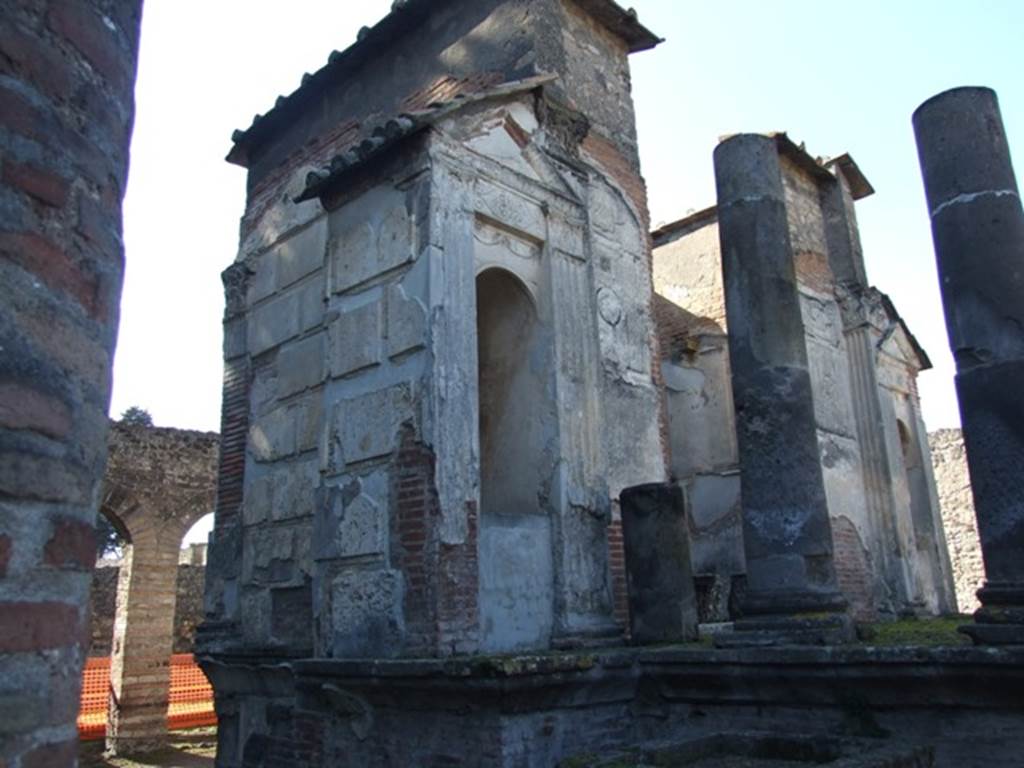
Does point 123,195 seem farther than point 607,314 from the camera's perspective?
No

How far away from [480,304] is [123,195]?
516cm

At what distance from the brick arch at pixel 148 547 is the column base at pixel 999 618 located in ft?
37.8

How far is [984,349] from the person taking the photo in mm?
5043

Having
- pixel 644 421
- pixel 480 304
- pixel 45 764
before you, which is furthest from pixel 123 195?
pixel 644 421

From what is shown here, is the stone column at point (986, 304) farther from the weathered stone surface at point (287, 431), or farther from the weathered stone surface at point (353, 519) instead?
the weathered stone surface at point (287, 431)

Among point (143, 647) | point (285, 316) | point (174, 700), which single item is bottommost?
point (174, 700)

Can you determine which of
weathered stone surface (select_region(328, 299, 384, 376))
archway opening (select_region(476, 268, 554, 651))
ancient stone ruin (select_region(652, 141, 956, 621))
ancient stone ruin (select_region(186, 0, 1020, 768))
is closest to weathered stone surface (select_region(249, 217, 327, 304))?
ancient stone ruin (select_region(186, 0, 1020, 768))

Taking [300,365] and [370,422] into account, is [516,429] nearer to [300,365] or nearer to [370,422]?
[370,422]

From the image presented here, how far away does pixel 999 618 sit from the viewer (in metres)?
4.61

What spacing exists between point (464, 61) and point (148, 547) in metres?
9.97

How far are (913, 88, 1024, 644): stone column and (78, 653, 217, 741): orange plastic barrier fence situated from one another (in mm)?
11848

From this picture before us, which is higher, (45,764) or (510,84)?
(510,84)

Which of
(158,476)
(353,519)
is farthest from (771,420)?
(158,476)

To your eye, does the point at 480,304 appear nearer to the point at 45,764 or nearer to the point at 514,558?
the point at 514,558
